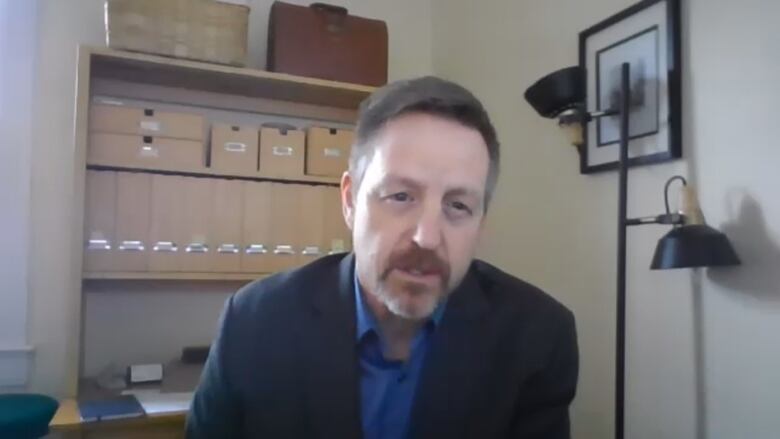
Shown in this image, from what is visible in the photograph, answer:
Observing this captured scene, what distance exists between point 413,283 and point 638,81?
3.30 ft

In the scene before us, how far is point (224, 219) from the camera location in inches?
80.7

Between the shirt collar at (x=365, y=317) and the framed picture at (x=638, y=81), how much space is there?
0.81 m

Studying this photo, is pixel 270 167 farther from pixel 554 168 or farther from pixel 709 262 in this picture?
pixel 709 262

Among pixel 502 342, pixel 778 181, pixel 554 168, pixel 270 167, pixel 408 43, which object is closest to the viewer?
pixel 502 342

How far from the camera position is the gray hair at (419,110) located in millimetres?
937

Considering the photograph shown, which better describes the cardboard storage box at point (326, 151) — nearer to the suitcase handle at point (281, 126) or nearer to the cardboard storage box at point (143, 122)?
the suitcase handle at point (281, 126)

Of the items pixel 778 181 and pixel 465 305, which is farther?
pixel 778 181

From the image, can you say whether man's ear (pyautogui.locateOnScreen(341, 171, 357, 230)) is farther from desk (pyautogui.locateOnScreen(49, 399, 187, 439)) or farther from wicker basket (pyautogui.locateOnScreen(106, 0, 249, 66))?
wicker basket (pyautogui.locateOnScreen(106, 0, 249, 66))

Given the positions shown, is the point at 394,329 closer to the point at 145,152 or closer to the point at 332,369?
the point at 332,369

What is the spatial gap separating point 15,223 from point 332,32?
3.99ft

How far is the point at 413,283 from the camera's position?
908 mm

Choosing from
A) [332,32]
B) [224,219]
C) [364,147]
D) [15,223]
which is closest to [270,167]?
[224,219]

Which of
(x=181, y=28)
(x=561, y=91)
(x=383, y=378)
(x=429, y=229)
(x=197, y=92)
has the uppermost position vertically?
(x=181, y=28)

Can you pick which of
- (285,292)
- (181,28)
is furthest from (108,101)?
(285,292)
